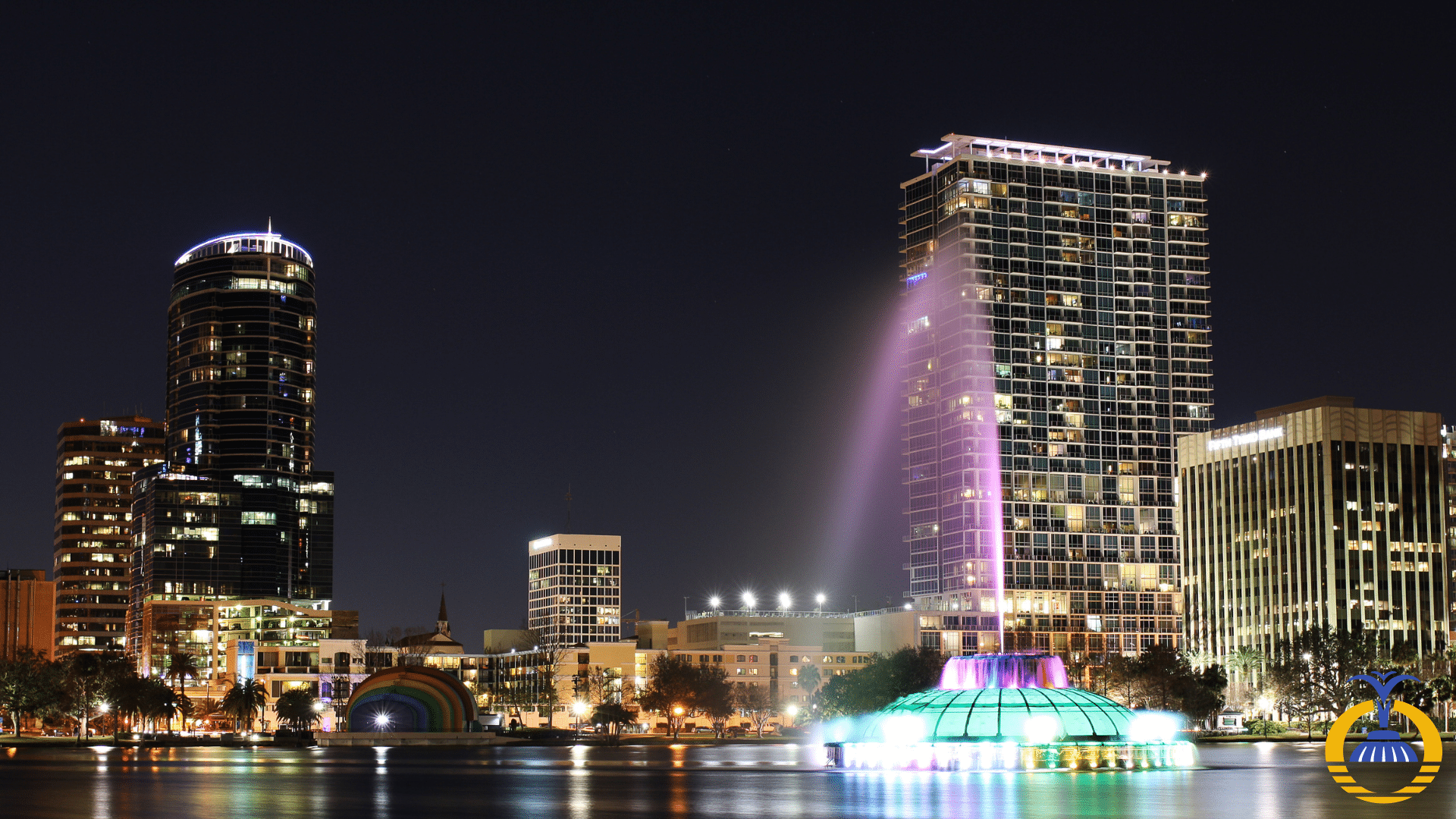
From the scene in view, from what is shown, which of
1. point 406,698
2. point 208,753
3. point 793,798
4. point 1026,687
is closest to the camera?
point 793,798

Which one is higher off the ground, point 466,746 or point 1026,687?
point 1026,687

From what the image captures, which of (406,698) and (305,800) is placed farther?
(406,698)

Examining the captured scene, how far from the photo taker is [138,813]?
54.2 m

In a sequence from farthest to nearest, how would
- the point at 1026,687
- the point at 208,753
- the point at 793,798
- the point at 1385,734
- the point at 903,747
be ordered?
the point at 208,753, the point at 1385,734, the point at 1026,687, the point at 903,747, the point at 793,798

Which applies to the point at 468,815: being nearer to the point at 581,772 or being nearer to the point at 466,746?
the point at 581,772

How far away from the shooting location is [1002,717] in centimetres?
8550

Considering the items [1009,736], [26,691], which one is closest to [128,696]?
[26,691]

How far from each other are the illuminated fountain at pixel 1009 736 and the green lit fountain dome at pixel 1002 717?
4 centimetres

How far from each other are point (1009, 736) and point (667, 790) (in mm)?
22689

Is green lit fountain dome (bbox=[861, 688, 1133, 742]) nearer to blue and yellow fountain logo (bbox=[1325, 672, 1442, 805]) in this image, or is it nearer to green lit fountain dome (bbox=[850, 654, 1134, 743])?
green lit fountain dome (bbox=[850, 654, 1134, 743])

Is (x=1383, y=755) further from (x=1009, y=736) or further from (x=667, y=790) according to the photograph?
(x=667, y=790)

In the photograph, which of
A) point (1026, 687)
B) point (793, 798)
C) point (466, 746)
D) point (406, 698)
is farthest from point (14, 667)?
point (793, 798)

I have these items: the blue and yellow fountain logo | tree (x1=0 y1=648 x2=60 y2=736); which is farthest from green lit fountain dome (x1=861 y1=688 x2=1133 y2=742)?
tree (x1=0 y1=648 x2=60 y2=736)

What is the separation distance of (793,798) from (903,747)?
77.2ft
